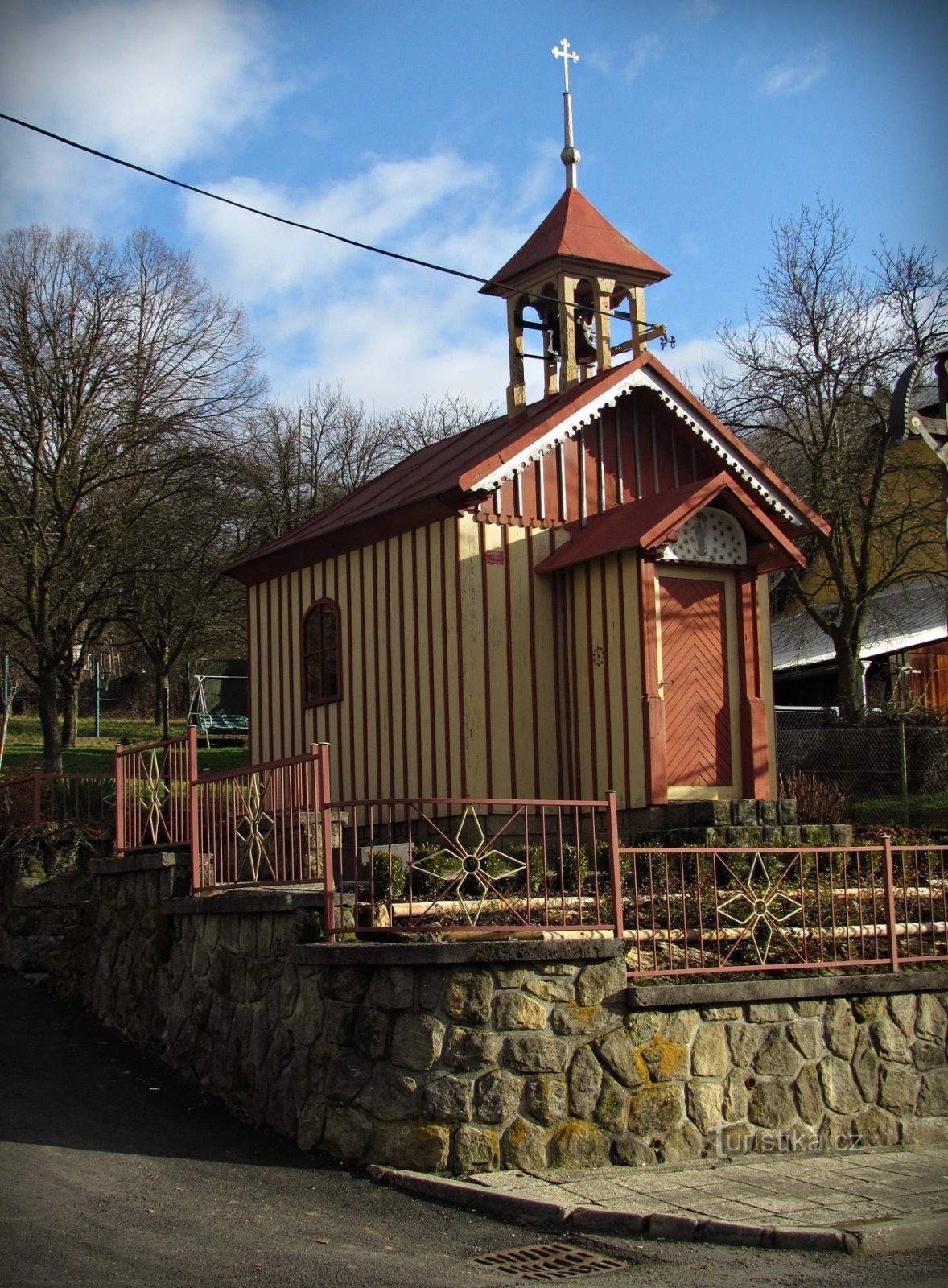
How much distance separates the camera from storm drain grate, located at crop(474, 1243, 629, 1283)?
7520 millimetres

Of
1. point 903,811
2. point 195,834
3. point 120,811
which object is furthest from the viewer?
point 903,811

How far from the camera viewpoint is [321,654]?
1731cm

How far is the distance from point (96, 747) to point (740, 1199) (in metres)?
25.8

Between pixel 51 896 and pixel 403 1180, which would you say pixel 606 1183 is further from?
pixel 51 896

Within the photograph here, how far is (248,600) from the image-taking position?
19.2 m

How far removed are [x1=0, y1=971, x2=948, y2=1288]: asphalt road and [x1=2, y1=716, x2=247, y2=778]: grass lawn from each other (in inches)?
542

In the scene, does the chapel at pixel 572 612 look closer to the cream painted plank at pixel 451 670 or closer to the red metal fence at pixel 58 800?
the cream painted plank at pixel 451 670

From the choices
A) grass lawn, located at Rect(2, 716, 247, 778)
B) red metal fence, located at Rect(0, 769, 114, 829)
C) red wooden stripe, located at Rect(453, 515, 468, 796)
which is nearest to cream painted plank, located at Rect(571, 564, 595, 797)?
red wooden stripe, located at Rect(453, 515, 468, 796)

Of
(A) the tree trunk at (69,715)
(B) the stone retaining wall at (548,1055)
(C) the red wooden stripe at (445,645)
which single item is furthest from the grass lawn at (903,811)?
(A) the tree trunk at (69,715)

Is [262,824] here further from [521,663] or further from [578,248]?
[578,248]

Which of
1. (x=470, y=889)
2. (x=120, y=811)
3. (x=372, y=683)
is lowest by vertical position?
(x=470, y=889)

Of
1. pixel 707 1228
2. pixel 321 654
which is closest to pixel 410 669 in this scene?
pixel 321 654

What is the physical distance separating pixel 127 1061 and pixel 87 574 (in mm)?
13356

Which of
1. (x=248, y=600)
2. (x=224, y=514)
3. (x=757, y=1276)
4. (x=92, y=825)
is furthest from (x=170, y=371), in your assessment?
(x=757, y=1276)
